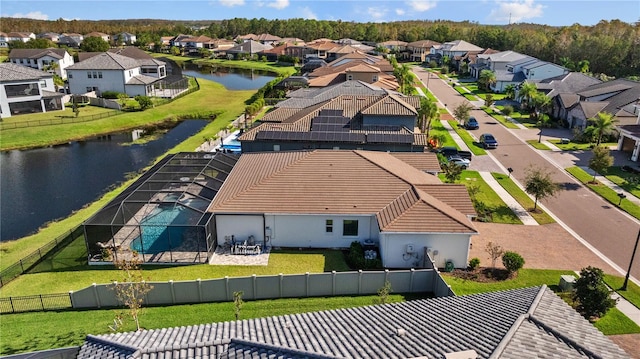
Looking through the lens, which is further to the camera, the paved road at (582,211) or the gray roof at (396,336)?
the paved road at (582,211)

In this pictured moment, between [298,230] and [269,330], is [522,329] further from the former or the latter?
[298,230]

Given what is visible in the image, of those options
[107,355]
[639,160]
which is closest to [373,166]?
[107,355]

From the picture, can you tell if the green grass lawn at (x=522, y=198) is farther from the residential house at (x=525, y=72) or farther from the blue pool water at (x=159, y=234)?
the residential house at (x=525, y=72)

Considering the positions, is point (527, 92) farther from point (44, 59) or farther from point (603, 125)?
point (44, 59)

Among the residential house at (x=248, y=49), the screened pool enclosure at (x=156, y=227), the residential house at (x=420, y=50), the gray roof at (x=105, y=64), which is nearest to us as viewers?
the screened pool enclosure at (x=156, y=227)

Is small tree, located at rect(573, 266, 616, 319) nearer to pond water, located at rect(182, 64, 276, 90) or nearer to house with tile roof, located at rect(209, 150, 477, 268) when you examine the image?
house with tile roof, located at rect(209, 150, 477, 268)

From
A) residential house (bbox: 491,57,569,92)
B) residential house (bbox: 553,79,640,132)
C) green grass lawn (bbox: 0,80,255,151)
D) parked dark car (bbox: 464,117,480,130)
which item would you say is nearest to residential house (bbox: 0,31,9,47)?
green grass lawn (bbox: 0,80,255,151)

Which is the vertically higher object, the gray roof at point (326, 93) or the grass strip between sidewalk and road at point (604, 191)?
the gray roof at point (326, 93)

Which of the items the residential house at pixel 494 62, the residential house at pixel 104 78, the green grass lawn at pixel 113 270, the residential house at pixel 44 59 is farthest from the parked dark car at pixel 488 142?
the residential house at pixel 44 59
